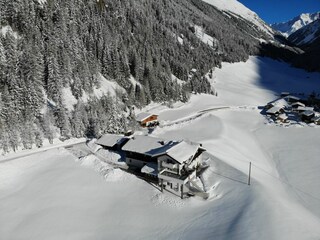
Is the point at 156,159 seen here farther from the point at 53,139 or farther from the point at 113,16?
the point at 113,16

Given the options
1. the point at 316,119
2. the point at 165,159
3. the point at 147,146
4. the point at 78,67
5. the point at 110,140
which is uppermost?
the point at 78,67

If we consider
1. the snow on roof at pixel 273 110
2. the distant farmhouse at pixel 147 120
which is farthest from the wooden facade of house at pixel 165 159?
the snow on roof at pixel 273 110

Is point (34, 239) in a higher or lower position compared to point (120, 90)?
lower

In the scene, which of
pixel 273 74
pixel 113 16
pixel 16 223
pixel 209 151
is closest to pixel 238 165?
pixel 209 151

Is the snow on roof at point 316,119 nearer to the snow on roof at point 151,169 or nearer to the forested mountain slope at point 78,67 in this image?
the forested mountain slope at point 78,67

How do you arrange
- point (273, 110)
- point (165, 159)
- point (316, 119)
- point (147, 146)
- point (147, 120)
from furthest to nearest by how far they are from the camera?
point (273, 110) → point (316, 119) → point (147, 120) → point (147, 146) → point (165, 159)

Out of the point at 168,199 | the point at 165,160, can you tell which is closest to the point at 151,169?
the point at 165,160

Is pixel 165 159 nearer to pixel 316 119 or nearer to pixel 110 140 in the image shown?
pixel 110 140
